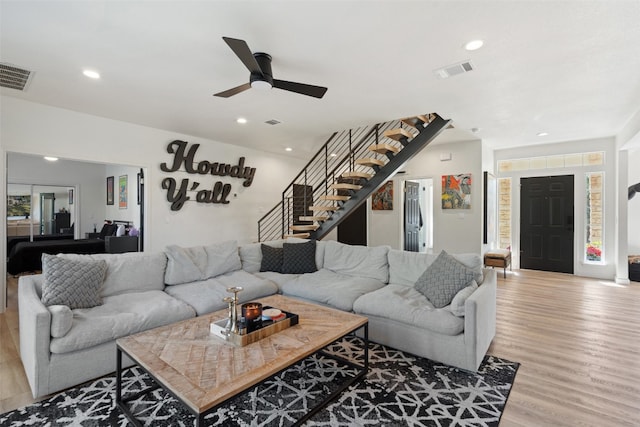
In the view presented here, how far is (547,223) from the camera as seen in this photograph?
21.7ft

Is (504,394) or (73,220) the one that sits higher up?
(73,220)

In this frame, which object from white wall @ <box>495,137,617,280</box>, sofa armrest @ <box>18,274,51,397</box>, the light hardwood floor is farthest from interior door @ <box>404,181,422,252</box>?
sofa armrest @ <box>18,274,51,397</box>

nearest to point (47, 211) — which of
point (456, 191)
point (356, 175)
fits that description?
point (356, 175)

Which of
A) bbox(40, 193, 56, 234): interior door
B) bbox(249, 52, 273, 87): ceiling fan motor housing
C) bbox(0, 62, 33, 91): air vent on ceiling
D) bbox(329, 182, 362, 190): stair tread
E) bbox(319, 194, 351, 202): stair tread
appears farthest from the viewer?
bbox(40, 193, 56, 234): interior door

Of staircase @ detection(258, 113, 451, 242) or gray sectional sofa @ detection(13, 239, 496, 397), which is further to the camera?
staircase @ detection(258, 113, 451, 242)

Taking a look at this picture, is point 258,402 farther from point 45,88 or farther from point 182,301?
point 45,88

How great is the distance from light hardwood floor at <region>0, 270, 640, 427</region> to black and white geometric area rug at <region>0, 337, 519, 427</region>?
167 mm

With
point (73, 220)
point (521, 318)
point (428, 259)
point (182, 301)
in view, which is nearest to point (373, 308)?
point (428, 259)

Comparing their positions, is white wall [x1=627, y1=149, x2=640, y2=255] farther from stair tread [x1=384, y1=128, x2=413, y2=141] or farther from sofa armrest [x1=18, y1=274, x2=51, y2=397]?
sofa armrest [x1=18, y1=274, x2=51, y2=397]

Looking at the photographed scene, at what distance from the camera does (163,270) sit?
3516mm

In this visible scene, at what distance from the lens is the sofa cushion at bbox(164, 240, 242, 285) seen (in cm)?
353

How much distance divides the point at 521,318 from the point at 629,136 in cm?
358

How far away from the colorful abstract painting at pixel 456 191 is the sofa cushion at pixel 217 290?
427 cm

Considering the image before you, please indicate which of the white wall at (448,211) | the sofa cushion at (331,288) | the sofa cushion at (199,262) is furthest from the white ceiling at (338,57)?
the sofa cushion at (331,288)
